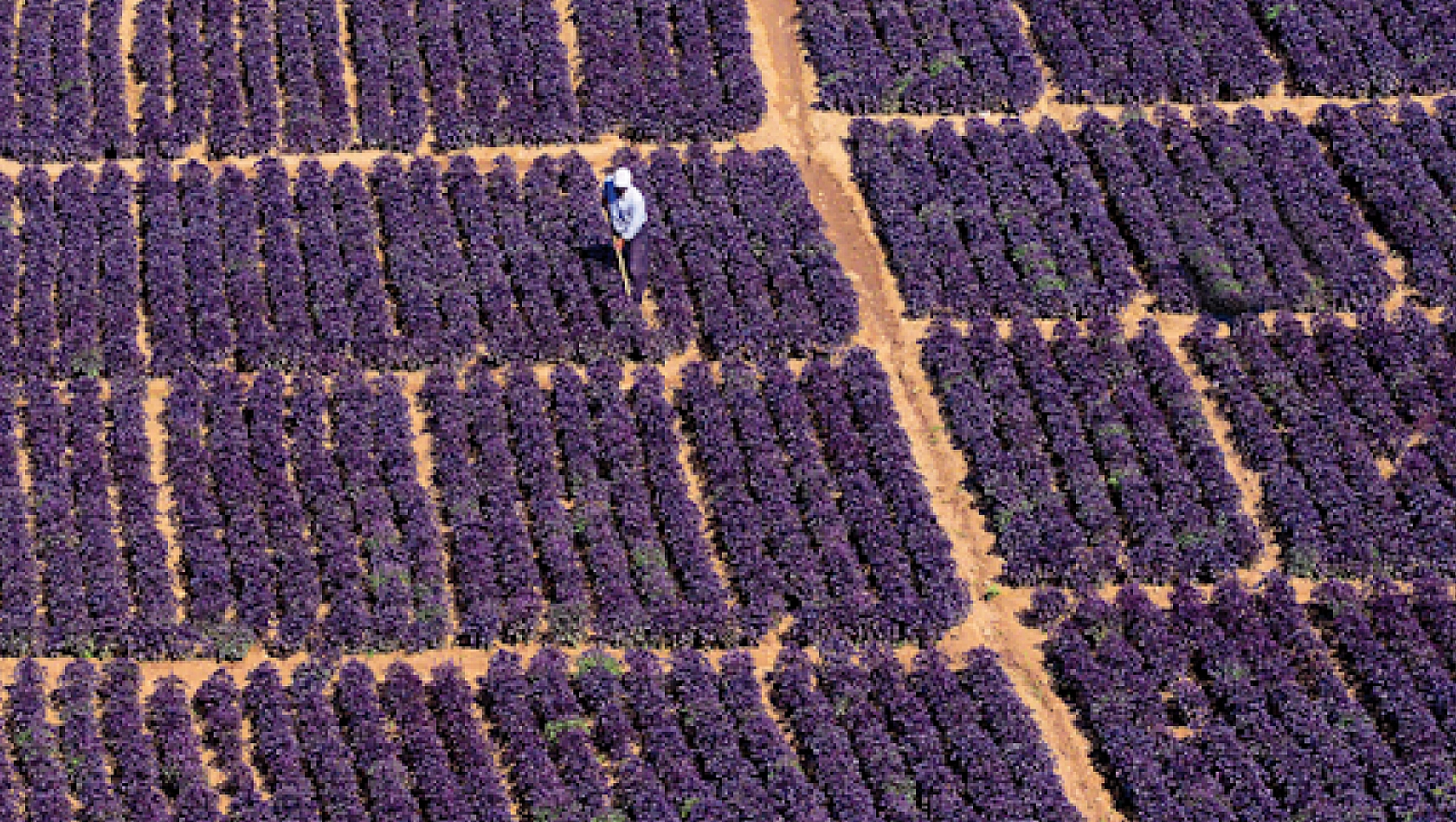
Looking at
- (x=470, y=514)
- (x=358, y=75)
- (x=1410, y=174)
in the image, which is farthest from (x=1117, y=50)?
(x=470, y=514)

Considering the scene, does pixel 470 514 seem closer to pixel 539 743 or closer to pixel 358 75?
pixel 539 743

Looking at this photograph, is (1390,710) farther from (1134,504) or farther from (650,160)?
(650,160)

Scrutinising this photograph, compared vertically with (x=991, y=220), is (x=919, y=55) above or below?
above

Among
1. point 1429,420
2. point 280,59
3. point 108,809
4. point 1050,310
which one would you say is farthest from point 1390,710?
point 280,59

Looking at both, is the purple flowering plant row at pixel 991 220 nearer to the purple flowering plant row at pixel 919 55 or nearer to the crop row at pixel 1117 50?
the purple flowering plant row at pixel 919 55

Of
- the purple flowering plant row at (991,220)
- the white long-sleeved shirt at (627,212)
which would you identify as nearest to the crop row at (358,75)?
the purple flowering plant row at (991,220)

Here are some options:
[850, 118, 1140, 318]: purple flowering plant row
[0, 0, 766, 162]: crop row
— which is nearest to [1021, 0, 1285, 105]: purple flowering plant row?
[850, 118, 1140, 318]: purple flowering plant row

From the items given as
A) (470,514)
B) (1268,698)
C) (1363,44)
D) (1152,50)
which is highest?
(1363,44)
